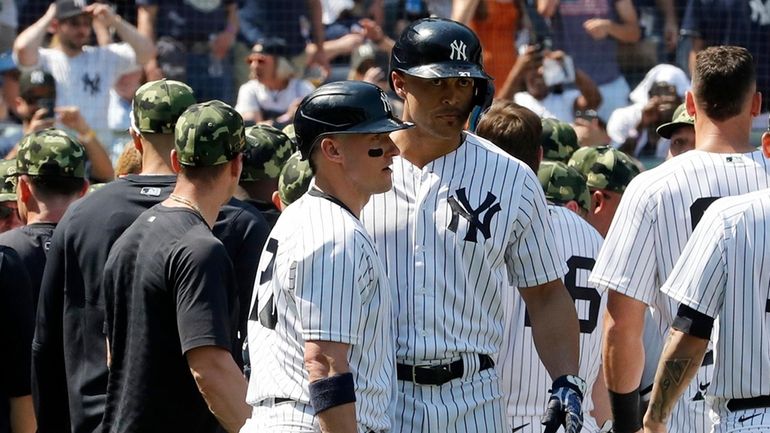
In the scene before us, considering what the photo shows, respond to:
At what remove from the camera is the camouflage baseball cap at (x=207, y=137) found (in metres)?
4.23

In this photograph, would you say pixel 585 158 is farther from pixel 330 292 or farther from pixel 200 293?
pixel 330 292

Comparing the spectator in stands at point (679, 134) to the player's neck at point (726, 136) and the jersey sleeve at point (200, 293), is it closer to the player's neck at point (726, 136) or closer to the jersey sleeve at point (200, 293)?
the player's neck at point (726, 136)

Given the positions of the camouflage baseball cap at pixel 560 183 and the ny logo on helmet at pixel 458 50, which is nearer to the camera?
the ny logo on helmet at pixel 458 50

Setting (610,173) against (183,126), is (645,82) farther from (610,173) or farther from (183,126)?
(183,126)

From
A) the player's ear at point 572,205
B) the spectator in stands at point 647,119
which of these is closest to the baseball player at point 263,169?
the player's ear at point 572,205

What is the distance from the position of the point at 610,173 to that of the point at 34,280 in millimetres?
2724

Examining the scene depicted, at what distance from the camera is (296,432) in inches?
136

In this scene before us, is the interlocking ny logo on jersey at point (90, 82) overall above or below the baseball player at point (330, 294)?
below

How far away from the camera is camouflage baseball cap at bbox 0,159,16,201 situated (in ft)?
20.1

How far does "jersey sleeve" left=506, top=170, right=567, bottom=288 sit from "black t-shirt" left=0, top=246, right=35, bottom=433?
1830 millimetres

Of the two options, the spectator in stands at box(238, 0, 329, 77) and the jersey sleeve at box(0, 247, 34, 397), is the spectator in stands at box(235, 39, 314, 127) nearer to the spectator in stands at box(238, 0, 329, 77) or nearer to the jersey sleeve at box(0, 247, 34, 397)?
the spectator in stands at box(238, 0, 329, 77)

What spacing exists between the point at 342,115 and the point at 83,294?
61.6 inches

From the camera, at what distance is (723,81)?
180 inches

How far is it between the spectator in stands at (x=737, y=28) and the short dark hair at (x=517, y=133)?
6.43 meters
